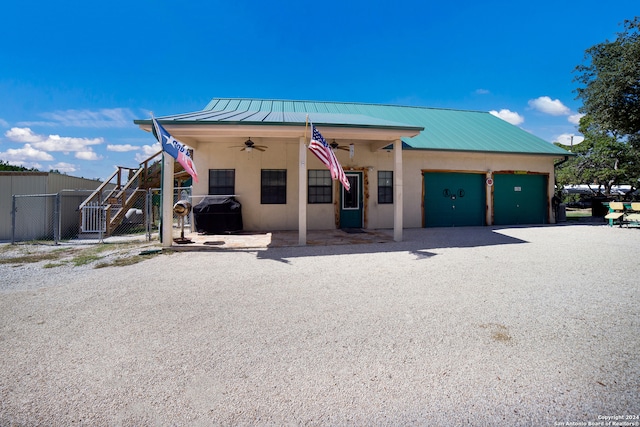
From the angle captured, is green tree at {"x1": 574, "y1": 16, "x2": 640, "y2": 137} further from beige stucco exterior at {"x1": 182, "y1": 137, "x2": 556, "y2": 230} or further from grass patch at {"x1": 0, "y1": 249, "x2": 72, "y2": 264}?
grass patch at {"x1": 0, "y1": 249, "x2": 72, "y2": 264}

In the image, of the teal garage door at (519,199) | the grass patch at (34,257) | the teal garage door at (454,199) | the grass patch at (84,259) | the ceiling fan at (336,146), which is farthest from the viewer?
the teal garage door at (519,199)

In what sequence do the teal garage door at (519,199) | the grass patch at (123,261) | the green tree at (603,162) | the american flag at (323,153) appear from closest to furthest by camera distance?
the grass patch at (123,261) < the american flag at (323,153) < the teal garage door at (519,199) < the green tree at (603,162)

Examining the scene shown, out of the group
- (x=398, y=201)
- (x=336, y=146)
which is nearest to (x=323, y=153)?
(x=398, y=201)

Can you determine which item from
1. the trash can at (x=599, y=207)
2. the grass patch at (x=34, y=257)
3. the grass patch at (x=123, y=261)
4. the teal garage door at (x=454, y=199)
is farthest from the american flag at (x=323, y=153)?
the trash can at (x=599, y=207)

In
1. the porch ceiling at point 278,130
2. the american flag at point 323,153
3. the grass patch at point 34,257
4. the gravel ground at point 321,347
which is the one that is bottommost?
the gravel ground at point 321,347

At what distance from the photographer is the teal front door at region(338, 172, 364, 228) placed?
12195 mm

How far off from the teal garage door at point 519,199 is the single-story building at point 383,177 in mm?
45

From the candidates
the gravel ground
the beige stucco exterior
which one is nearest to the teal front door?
the beige stucco exterior

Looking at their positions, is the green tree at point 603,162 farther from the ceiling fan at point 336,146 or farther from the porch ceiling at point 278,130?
the porch ceiling at point 278,130

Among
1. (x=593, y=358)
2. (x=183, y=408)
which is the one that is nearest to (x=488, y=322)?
(x=593, y=358)

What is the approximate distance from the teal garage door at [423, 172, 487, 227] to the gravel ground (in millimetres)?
7501

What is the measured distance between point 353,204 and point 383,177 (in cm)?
168

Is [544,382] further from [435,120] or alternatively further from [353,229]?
[435,120]

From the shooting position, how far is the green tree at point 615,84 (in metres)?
12.6
